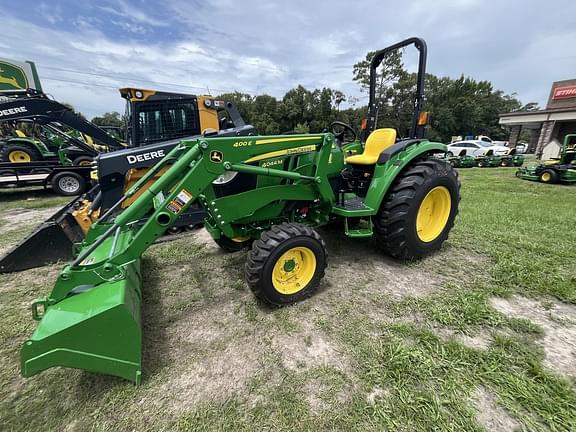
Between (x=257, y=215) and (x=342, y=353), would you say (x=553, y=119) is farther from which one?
(x=342, y=353)

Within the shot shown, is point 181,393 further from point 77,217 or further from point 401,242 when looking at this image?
point 77,217

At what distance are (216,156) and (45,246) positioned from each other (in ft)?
9.73

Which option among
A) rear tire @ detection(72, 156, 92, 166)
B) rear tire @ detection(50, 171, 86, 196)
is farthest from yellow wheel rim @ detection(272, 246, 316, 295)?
rear tire @ detection(72, 156, 92, 166)

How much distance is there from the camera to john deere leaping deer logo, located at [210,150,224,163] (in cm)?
238

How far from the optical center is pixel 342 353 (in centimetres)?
216

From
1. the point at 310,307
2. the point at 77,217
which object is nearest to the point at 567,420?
the point at 310,307

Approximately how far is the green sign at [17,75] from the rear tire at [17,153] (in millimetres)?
8005

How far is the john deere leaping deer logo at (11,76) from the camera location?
14.9 m

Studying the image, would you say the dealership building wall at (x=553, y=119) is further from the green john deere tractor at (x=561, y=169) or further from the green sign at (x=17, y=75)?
the green sign at (x=17, y=75)

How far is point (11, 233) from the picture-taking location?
504 centimetres

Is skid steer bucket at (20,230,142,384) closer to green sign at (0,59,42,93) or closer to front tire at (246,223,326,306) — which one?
front tire at (246,223,326,306)

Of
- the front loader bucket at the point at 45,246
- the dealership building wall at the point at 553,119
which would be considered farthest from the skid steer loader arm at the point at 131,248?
the dealership building wall at the point at 553,119

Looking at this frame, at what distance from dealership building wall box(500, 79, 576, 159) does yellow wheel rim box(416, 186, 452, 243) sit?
23228mm

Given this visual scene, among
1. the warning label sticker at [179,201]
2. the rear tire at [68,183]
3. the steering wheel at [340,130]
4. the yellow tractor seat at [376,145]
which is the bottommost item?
the rear tire at [68,183]
